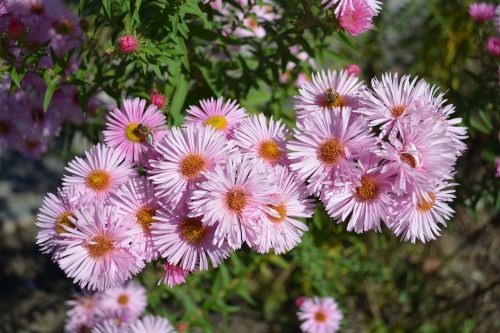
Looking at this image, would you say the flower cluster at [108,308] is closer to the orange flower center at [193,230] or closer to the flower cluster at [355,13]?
the orange flower center at [193,230]

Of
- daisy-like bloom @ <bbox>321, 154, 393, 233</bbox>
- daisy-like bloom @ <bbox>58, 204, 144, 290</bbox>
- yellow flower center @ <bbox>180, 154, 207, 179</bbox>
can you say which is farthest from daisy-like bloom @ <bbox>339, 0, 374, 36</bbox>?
daisy-like bloom @ <bbox>58, 204, 144, 290</bbox>

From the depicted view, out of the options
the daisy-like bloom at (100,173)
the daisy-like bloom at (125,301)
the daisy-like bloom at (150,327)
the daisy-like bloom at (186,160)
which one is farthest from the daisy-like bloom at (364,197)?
the daisy-like bloom at (125,301)

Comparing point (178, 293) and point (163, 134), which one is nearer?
point (163, 134)

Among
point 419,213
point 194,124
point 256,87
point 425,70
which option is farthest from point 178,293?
point 425,70

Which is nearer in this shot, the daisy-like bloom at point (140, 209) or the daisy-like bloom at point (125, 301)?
the daisy-like bloom at point (140, 209)

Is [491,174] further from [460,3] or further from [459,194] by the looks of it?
[460,3]

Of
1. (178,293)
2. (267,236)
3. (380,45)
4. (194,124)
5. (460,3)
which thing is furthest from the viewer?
(380,45)
